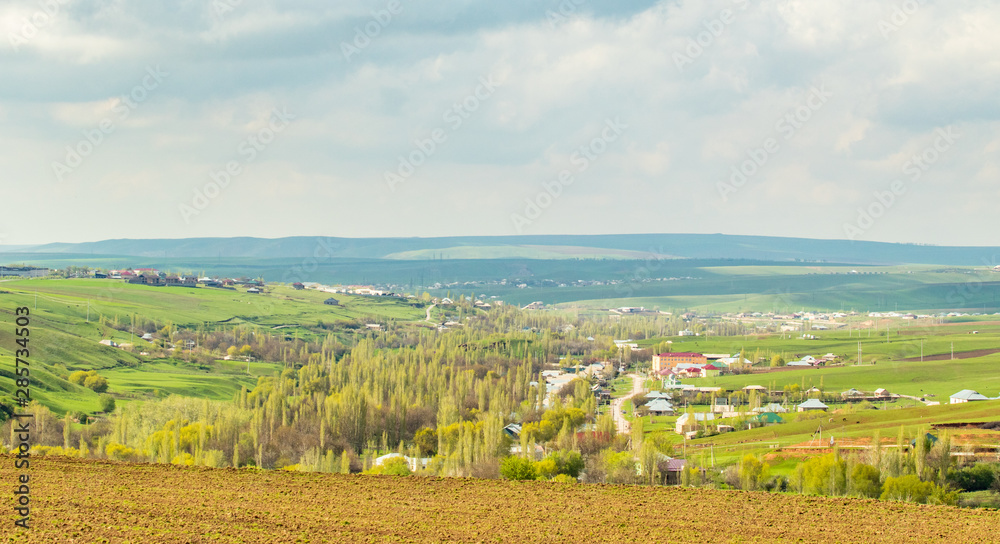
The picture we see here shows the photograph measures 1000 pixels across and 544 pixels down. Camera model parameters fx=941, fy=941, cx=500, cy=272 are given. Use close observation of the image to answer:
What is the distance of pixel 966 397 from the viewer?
97.4m

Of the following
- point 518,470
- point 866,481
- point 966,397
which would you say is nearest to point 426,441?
point 518,470

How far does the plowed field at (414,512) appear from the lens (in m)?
29.5

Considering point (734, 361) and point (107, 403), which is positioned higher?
point (107, 403)

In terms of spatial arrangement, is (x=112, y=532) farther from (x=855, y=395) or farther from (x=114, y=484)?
(x=855, y=395)

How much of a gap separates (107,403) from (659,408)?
5515 centimetres

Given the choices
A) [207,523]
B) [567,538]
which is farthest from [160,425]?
[567,538]

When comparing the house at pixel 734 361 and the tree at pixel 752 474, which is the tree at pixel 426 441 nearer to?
the tree at pixel 752 474

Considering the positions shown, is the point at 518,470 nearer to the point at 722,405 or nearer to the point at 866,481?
the point at 866,481

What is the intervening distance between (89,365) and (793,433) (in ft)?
270

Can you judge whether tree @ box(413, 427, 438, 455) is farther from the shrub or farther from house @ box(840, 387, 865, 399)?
house @ box(840, 387, 865, 399)

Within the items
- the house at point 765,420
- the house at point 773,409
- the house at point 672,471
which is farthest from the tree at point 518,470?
the house at point 773,409

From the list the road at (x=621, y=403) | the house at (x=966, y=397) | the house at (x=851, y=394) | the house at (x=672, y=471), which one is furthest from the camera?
the house at (x=851, y=394)

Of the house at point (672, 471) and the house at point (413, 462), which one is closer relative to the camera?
the house at point (672, 471)

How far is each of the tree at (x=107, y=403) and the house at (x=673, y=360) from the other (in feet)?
255
